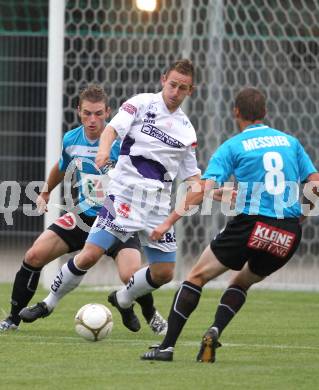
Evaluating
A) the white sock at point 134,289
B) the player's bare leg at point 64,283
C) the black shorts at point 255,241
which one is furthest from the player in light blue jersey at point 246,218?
the player's bare leg at point 64,283

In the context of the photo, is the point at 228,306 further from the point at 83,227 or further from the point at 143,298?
the point at 83,227

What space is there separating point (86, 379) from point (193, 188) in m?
1.47

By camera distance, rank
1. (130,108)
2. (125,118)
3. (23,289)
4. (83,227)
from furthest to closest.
Answer: (83,227) < (23,289) < (130,108) < (125,118)

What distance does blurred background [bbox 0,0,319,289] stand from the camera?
14.1 metres

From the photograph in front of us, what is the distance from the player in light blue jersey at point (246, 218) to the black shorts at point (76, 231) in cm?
185

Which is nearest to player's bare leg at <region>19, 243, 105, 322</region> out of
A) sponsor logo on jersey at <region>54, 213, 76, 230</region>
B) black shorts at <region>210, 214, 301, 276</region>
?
sponsor logo on jersey at <region>54, 213, 76, 230</region>

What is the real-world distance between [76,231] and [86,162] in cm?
53

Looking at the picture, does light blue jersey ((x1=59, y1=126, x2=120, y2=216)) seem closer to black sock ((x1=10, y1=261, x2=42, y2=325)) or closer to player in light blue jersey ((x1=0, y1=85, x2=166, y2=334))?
player in light blue jersey ((x1=0, y1=85, x2=166, y2=334))

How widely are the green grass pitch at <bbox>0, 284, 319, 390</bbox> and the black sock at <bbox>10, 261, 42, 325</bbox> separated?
157 millimetres

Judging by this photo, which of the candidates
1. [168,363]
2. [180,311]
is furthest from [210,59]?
[168,363]

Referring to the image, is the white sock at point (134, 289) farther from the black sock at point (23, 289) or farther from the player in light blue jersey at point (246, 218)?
the player in light blue jersey at point (246, 218)

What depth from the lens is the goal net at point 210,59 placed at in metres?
14.1

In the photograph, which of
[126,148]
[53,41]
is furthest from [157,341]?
[53,41]

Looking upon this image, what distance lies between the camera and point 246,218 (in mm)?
7500
